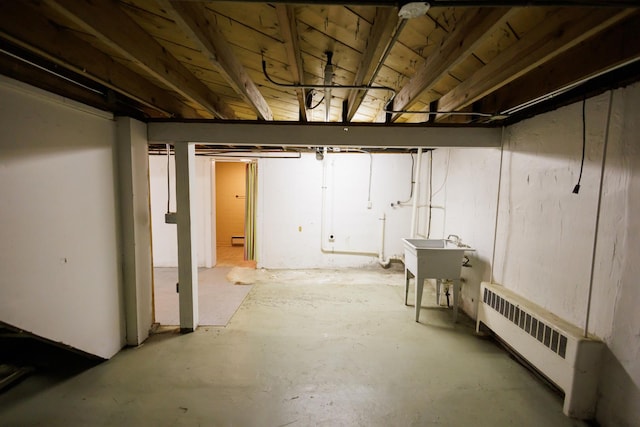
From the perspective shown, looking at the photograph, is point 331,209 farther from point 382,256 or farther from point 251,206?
point 251,206

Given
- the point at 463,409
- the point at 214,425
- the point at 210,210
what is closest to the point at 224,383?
the point at 214,425

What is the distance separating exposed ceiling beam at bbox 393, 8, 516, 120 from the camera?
1085 mm

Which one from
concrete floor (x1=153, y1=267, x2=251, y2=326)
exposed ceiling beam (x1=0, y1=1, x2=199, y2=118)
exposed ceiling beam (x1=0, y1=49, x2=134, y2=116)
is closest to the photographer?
exposed ceiling beam (x1=0, y1=1, x2=199, y2=118)

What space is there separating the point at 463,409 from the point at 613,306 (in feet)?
3.51

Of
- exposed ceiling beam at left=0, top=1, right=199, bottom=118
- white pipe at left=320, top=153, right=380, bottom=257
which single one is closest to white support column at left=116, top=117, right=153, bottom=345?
exposed ceiling beam at left=0, top=1, right=199, bottom=118

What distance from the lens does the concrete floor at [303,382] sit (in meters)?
1.67

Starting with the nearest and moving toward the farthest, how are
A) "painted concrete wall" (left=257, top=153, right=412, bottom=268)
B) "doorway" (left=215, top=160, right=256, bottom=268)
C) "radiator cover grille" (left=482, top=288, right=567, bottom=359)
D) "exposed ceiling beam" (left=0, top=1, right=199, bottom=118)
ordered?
1. "exposed ceiling beam" (left=0, top=1, right=199, bottom=118)
2. "radiator cover grille" (left=482, top=288, right=567, bottom=359)
3. "painted concrete wall" (left=257, top=153, right=412, bottom=268)
4. "doorway" (left=215, top=160, right=256, bottom=268)

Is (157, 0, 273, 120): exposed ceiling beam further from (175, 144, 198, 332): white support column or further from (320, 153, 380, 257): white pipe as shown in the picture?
(320, 153, 380, 257): white pipe

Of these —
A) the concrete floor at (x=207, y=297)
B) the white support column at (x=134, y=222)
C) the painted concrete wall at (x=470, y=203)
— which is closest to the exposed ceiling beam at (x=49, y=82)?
the white support column at (x=134, y=222)

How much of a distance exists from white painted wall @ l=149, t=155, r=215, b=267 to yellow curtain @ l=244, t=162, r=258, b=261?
63cm

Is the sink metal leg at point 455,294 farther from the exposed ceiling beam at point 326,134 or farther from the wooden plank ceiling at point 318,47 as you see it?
the wooden plank ceiling at point 318,47

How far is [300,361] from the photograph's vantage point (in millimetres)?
2230

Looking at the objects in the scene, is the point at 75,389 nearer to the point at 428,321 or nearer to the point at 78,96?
the point at 78,96

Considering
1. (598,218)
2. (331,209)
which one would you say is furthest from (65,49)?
(331,209)
